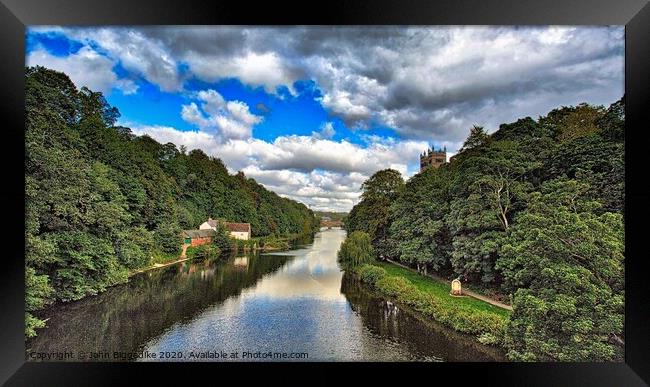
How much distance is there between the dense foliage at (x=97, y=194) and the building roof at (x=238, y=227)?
7.4 inches

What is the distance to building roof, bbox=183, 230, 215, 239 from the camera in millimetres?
3592

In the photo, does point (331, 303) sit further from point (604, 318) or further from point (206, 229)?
point (604, 318)

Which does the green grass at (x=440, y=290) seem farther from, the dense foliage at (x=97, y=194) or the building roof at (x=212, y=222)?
the building roof at (x=212, y=222)

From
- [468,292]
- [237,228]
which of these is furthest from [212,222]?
[468,292]

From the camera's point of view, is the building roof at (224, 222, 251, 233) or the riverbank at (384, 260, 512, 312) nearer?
the riverbank at (384, 260, 512, 312)

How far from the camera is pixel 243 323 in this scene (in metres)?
3.21

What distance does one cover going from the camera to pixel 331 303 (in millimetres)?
3316

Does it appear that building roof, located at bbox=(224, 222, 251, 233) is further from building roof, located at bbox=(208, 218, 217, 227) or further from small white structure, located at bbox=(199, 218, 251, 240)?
building roof, located at bbox=(208, 218, 217, 227)

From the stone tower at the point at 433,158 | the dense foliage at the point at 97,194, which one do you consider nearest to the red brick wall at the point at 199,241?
the dense foliage at the point at 97,194

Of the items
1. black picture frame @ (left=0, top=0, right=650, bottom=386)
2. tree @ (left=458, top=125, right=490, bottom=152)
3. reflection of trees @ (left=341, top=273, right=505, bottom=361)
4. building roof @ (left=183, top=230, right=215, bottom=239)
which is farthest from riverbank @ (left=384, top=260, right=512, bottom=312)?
building roof @ (left=183, top=230, right=215, bottom=239)

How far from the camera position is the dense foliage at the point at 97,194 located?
2.87m

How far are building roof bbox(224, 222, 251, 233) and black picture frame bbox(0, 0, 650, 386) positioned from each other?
166cm
